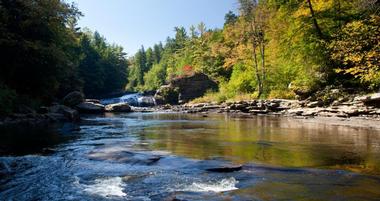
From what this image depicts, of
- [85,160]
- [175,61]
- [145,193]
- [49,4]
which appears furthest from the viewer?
[175,61]

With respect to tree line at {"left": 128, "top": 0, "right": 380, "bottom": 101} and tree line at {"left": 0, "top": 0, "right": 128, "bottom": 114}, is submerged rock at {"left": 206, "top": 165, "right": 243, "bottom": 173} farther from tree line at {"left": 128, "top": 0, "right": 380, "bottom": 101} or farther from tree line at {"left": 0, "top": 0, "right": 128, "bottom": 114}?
tree line at {"left": 0, "top": 0, "right": 128, "bottom": 114}

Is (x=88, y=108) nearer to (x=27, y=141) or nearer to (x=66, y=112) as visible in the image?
(x=66, y=112)

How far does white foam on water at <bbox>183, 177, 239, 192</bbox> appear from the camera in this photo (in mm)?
6309

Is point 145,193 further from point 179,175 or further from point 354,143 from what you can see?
point 354,143

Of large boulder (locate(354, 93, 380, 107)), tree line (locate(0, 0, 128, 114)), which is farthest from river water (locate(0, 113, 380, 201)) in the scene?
tree line (locate(0, 0, 128, 114))

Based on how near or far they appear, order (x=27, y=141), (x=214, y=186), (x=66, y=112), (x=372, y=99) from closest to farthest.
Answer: (x=214, y=186) → (x=27, y=141) → (x=372, y=99) → (x=66, y=112)

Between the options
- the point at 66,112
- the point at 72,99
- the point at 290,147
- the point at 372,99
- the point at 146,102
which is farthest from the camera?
the point at 146,102

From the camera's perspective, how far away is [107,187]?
6613 millimetres

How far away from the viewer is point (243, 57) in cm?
4097

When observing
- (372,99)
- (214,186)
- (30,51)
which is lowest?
(214,186)

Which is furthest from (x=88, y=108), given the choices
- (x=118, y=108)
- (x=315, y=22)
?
(x=315, y=22)

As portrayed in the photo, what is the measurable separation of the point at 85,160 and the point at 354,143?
8712mm

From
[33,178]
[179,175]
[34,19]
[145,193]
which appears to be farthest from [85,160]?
[34,19]

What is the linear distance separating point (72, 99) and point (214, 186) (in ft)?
94.4
